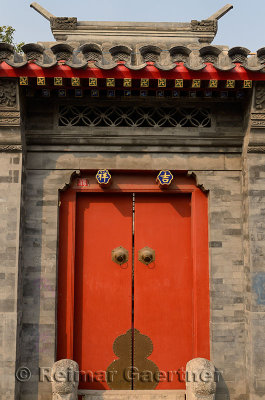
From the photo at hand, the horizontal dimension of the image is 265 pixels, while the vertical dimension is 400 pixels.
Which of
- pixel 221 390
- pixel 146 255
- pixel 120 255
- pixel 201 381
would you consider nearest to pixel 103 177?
pixel 120 255

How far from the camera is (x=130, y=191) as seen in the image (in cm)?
785

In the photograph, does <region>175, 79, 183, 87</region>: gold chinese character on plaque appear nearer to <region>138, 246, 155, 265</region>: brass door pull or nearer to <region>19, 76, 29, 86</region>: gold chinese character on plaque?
<region>19, 76, 29, 86</region>: gold chinese character on plaque

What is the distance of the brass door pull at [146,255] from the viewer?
25.1ft

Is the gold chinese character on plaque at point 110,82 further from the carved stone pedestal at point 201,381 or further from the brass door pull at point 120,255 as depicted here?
the carved stone pedestal at point 201,381

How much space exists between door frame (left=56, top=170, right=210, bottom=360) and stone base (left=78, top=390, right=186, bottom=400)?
28.3 inches

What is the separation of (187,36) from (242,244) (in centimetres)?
574

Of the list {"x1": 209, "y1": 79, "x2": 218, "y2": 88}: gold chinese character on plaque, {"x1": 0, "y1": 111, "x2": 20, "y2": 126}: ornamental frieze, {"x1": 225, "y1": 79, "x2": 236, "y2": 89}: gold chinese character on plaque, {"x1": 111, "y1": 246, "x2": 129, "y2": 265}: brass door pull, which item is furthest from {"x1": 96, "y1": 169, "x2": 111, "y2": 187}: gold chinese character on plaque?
{"x1": 225, "y1": 79, "x2": 236, "y2": 89}: gold chinese character on plaque

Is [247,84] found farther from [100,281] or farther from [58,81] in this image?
[100,281]

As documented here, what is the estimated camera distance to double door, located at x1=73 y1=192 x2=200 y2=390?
7.49 metres

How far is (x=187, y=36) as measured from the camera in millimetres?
10328

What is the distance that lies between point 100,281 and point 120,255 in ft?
2.06

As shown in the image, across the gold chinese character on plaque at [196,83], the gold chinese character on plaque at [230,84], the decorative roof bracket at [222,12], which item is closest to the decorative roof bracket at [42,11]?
the decorative roof bracket at [222,12]

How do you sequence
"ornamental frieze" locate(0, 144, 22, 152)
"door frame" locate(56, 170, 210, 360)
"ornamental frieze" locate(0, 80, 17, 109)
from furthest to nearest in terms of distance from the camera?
"door frame" locate(56, 170, 210, 360) → "ornamental frieze" locate(0, 144, 22, 152) → "ornamental frieze" locate(0, 80, 17, 109)

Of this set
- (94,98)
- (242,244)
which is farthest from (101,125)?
(242,244)
